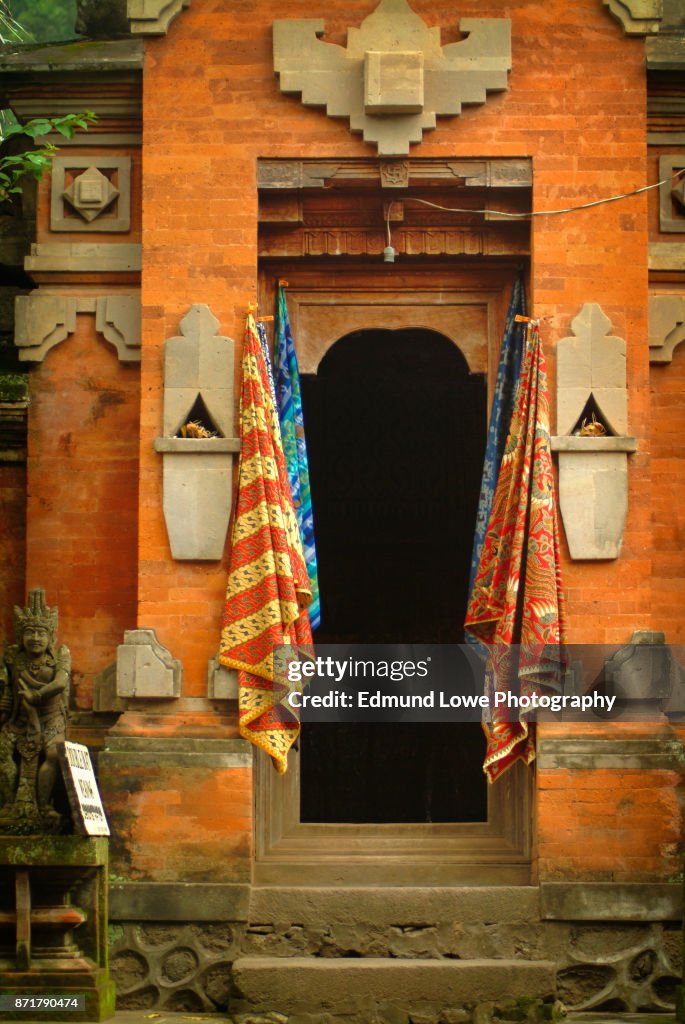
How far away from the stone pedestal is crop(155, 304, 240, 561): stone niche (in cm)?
211

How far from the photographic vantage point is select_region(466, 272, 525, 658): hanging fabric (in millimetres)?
11688

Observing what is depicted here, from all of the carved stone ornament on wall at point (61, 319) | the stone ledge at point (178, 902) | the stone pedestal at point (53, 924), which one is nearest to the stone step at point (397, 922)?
the stone ledge at point (178, 902)

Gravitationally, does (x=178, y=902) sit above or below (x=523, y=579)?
below

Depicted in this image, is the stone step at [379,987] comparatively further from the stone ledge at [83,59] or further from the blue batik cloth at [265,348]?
the stone ledge at [83,59]

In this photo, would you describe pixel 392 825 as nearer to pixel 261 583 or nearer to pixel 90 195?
pixel 261 583

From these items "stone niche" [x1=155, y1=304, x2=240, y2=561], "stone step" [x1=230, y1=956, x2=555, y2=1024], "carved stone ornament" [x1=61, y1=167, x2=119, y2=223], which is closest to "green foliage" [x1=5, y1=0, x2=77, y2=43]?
"carved stone ornament" [x1=61, y1=167, x2=119, y2=223]

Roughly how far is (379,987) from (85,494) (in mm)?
3652

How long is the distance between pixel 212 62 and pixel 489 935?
5547 millimetres

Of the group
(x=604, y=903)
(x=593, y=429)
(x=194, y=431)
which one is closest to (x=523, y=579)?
(x=593, y=429)

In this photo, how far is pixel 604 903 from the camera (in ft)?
35.6

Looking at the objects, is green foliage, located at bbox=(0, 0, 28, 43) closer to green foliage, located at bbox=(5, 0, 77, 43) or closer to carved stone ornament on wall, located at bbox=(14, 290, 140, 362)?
carved stone ornament on wall, located at bbox=(14, 290, 140, 362)

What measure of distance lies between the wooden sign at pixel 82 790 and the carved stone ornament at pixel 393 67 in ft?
13.4

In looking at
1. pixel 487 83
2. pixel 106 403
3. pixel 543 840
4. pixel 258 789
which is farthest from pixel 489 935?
pixel 487 83

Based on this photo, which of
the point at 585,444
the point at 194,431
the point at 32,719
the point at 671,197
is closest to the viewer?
the point at 32,719
